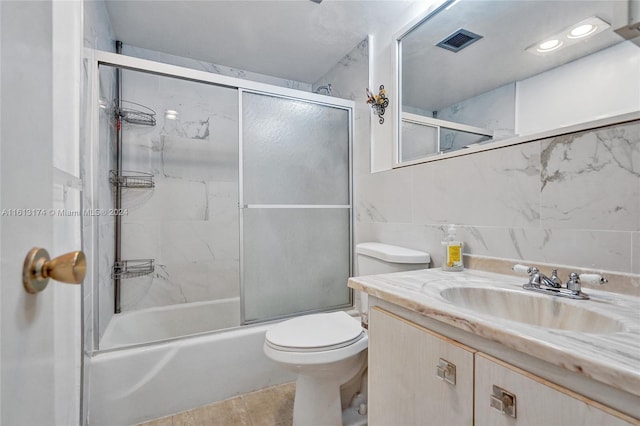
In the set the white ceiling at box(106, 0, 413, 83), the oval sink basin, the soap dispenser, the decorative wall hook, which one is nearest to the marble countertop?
the oval sink basin

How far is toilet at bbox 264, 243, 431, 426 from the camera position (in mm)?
1221

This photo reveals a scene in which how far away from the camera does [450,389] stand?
694mm

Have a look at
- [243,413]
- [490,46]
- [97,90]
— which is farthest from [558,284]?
[97,90]

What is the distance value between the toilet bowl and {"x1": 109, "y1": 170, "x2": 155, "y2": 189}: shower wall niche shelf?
59.2 inches

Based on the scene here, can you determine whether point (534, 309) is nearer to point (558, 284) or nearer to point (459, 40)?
point (558, 284)

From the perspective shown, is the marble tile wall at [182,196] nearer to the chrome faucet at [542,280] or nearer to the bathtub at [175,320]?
the bathtub at [175,320]

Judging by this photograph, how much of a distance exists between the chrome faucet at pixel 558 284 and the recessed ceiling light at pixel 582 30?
2.59 feet

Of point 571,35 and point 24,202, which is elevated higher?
point 571,35

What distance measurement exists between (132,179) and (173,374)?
1.34m

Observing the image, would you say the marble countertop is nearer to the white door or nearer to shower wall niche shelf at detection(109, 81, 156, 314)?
the white door

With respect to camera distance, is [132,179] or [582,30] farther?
[132,179]

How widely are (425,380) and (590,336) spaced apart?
37cm

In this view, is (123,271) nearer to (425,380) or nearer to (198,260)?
(198,260)

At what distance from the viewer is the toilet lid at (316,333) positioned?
1.23 m
